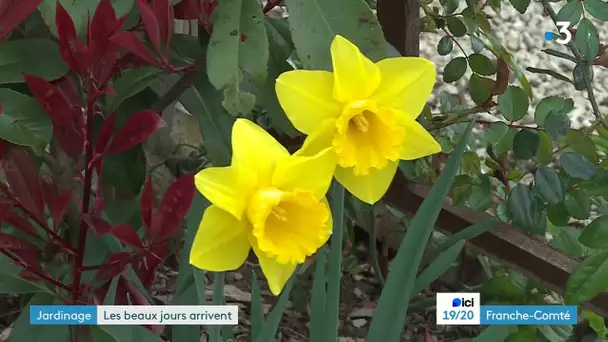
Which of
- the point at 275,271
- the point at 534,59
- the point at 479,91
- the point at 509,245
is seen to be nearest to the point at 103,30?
the point at 275,271

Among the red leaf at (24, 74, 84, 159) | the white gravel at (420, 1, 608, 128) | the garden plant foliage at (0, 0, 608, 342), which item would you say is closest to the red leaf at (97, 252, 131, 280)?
the garden plant foliage at (0, 0, 608, 342)

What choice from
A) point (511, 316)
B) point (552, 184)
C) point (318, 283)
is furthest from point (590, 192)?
point (318, 283)

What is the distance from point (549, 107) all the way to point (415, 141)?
1.35 feet

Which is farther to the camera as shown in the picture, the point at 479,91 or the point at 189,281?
the point at 479,91

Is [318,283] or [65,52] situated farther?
[318,283]

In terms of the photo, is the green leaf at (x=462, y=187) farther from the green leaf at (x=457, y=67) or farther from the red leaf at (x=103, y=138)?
the red leaf at (x=103, y=138)

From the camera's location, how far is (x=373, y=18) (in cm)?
65

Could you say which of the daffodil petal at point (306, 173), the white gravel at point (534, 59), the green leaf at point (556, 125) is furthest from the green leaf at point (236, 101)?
the white gravel at point (534, 59)

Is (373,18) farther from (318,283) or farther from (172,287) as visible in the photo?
(172,287)

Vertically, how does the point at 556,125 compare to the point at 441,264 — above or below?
above

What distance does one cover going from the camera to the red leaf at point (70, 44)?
58cm

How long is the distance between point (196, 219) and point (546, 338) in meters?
0.54

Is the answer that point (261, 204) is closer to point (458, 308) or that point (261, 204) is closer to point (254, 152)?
point (254, 152)

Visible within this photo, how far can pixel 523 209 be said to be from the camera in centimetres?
93
